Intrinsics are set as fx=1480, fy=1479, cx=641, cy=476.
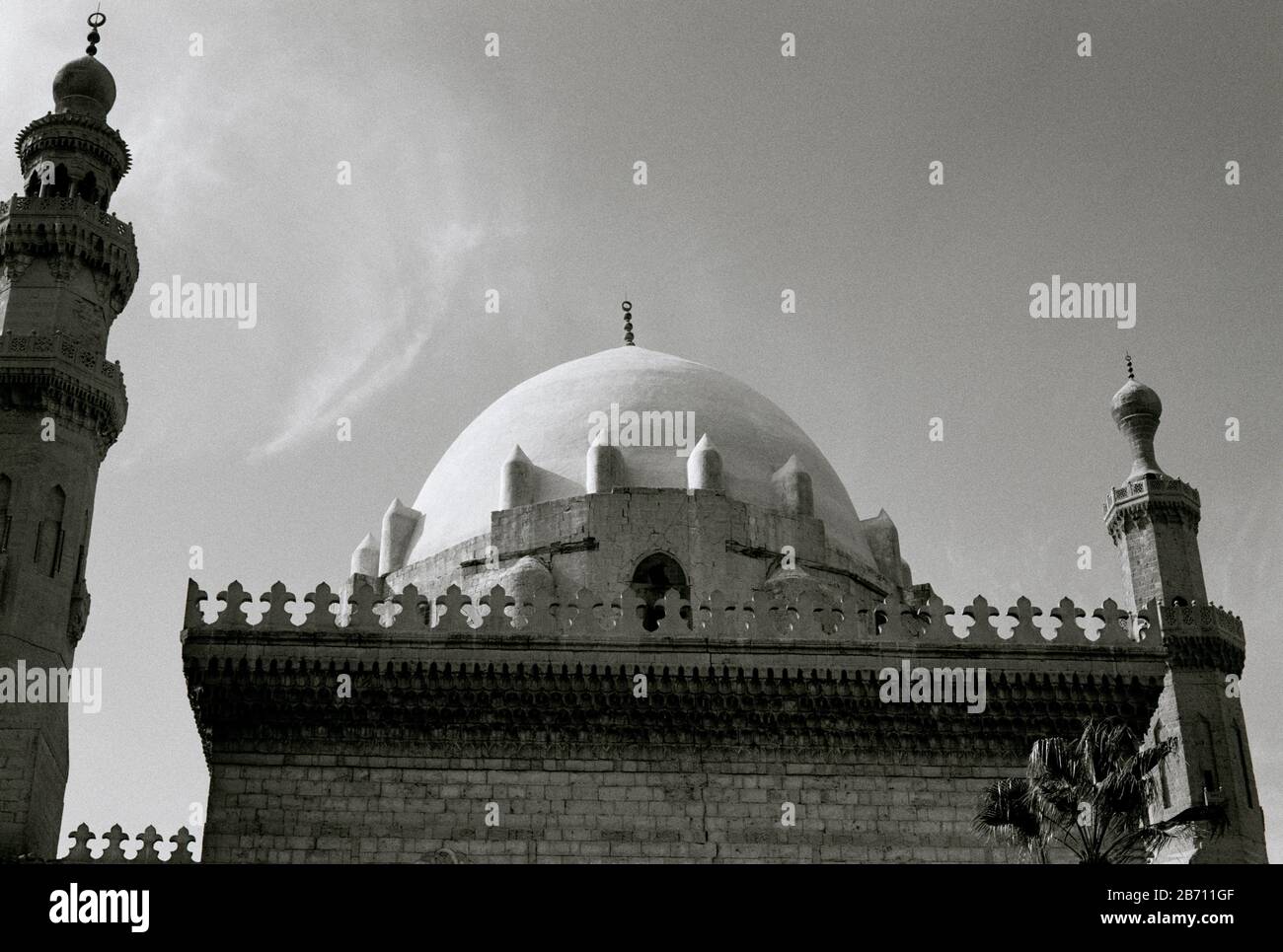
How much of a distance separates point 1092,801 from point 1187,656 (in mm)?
9815

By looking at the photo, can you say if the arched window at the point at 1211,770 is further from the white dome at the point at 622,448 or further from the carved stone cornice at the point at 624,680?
the white dome at the point at 622,448

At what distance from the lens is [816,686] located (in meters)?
16.8

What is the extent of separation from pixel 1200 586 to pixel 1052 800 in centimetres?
1050

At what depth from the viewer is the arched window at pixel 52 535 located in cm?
1627

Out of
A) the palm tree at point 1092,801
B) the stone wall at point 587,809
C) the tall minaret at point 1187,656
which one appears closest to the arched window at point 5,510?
the stone wall at point 587,809

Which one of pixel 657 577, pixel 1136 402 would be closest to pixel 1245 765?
pixel 1136 402

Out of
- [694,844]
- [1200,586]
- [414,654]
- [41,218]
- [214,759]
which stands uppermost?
[41,218]

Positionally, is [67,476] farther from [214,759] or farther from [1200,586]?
[1200,586]

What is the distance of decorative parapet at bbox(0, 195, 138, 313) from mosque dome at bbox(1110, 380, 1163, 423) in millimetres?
15316

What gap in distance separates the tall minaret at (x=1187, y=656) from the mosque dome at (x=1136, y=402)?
2 cm

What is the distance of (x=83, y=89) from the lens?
19.1m

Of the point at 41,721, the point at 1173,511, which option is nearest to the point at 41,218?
the point at 41,721

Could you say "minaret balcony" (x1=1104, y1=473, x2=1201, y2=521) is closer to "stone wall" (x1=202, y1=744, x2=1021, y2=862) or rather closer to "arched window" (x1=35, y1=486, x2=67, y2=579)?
"stone wall" (x1=202, y1=744, x2=1021, y2=862)

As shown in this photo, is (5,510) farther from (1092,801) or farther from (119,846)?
(1092,801)
